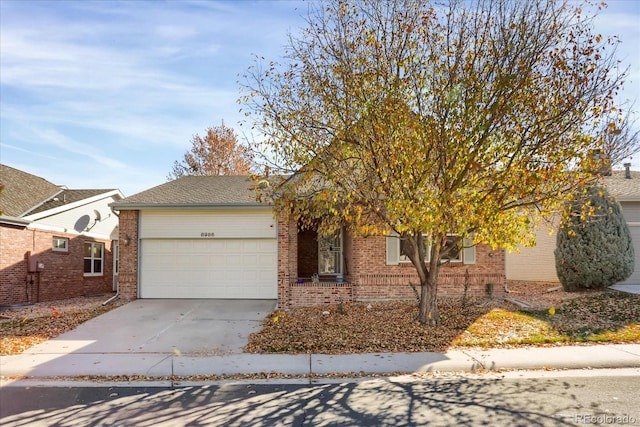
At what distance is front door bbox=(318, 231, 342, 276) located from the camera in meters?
16.7

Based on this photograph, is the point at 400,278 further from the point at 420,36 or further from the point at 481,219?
the point at 420,36

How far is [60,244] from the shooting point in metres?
17.4

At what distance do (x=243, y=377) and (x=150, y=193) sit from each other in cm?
1009

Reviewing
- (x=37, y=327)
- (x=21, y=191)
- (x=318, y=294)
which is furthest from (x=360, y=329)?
(x=21, y=191)

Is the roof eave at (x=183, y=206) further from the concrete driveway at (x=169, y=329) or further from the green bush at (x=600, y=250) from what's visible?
the green bush at (x=600, y=250)

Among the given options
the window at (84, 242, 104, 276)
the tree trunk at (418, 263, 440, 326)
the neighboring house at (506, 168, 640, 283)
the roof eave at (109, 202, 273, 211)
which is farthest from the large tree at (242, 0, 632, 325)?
the window at (84, 242, 104, 276)

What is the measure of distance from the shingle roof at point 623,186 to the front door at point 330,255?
9029 millimetres

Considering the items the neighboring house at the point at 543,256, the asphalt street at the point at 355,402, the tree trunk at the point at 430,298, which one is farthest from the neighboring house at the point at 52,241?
the neighboring house at the point at 543,256

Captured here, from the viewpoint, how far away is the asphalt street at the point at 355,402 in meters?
5.37

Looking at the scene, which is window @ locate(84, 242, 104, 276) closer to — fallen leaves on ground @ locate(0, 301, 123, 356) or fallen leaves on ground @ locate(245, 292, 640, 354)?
fallen leaves on ground @ locate(0, 301, 123, 356)

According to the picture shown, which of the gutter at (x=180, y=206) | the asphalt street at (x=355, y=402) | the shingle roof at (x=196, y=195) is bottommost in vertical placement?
the asphalt street at (x=355, y=402)

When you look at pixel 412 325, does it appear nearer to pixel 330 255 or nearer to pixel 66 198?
pixel 330 255

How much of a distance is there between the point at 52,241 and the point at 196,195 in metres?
6.09

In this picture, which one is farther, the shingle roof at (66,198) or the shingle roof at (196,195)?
the shingle roof at (66,198)
